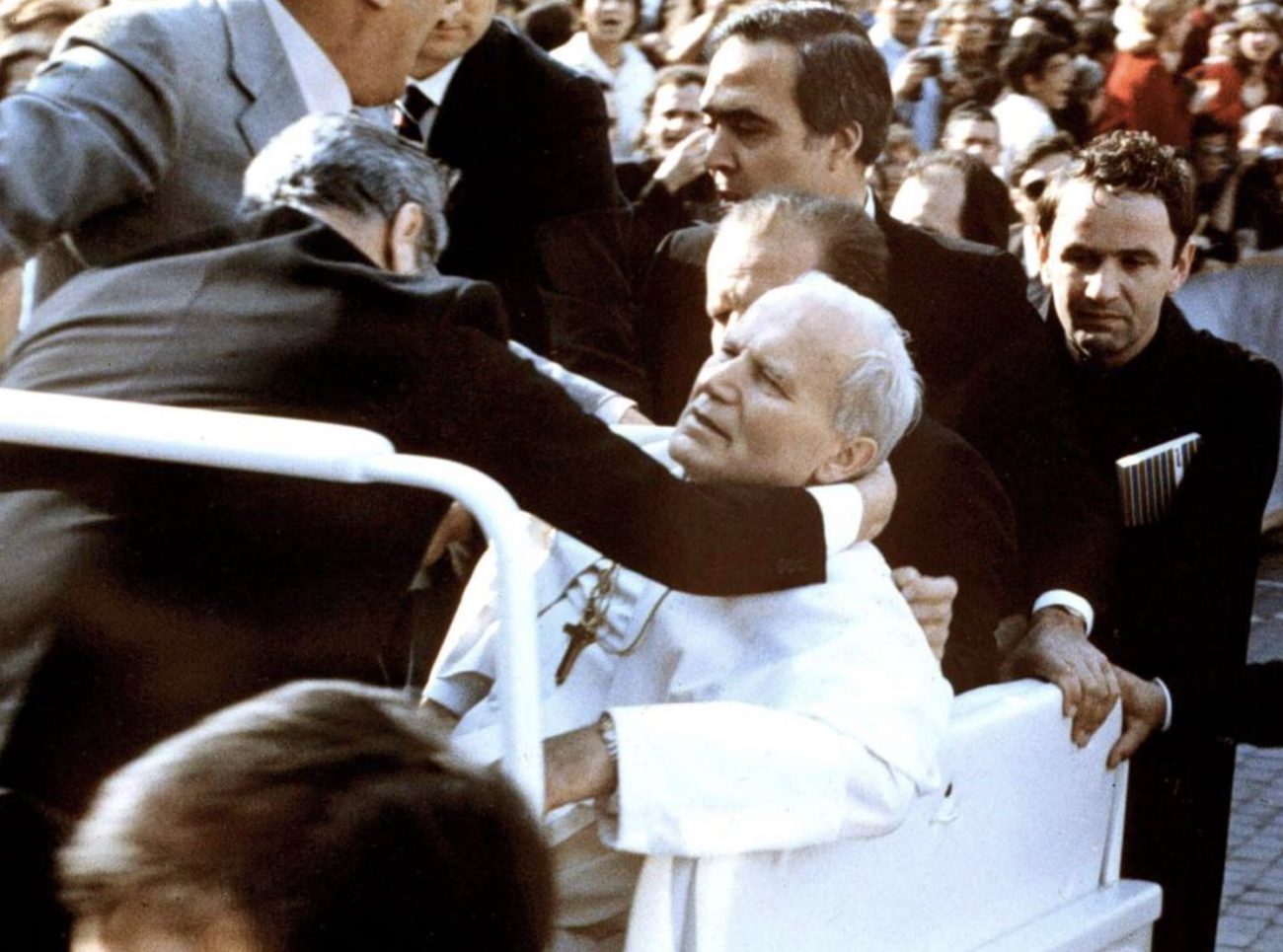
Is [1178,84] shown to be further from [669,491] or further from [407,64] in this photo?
[669,491]

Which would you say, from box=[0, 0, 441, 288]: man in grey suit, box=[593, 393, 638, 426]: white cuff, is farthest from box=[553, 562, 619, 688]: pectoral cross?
box=[0, 0, 441, 288]: man in grey suit

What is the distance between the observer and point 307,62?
11.0 feet

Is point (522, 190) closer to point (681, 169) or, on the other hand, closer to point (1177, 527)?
→ point (1177, 527)

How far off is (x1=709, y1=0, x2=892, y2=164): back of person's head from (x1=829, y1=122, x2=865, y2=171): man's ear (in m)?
0.01

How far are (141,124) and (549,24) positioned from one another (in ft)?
19.3

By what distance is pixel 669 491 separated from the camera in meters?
2.58

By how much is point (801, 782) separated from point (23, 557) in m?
0.86

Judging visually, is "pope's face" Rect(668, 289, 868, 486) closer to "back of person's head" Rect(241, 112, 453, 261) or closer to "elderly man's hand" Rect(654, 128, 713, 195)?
"back of person's head" Rect(241, 112, 453, 261)

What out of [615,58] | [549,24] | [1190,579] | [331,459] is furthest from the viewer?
[615,58]

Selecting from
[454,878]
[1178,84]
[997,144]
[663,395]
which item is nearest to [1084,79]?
[1178,84]

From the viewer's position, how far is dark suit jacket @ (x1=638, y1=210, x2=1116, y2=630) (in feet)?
12.3

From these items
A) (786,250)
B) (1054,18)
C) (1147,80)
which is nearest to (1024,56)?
(1054,18)

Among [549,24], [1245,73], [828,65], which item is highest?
[828,65]

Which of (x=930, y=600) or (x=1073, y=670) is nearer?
(x=930, y=600)
